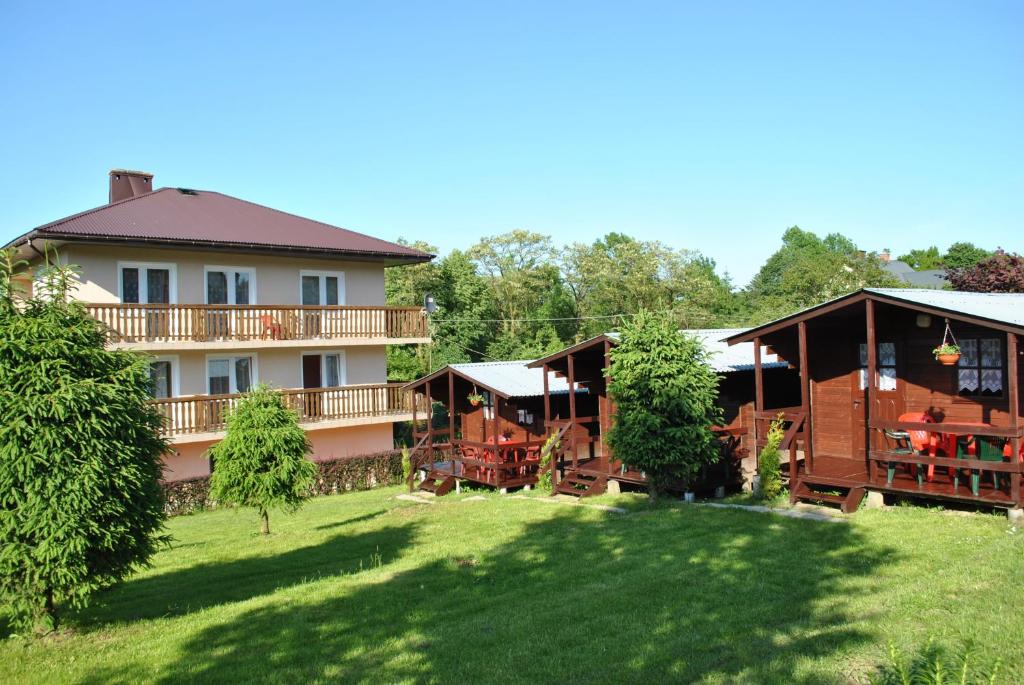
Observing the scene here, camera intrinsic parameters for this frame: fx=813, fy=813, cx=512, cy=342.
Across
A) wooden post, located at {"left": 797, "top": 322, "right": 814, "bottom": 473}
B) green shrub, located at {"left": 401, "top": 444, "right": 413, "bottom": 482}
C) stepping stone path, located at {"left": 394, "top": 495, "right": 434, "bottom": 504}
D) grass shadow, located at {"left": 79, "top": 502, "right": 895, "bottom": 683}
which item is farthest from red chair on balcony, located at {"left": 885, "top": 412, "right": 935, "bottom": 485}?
green shrub, located at {"left": 401, "top": 444, "right": 413, "bottom": 482}

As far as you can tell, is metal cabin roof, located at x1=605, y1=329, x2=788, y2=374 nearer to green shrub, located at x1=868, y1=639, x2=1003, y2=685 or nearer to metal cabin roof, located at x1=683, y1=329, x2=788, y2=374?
metal cabin roof, located at x1=683, y1=329, x2=788, y2=374

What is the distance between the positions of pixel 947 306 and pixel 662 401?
5.02 meters

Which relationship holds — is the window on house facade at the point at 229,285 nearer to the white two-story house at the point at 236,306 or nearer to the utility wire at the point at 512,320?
the white two-story house at the point at 236,306

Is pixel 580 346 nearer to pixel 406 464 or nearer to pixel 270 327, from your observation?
pixel 406 464

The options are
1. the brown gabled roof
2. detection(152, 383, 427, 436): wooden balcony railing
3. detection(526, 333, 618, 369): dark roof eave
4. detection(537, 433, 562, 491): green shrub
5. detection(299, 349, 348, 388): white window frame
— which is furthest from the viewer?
detection(299, 349, 348, 388): white window frame

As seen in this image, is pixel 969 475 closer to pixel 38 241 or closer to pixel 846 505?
pixel 846 505

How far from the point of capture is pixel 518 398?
23062 mm

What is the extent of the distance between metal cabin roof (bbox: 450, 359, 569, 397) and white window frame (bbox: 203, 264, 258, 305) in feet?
24.8

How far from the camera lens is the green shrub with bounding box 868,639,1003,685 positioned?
5.35 metres

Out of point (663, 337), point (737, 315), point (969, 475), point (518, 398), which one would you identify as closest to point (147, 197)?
point (518, 398)

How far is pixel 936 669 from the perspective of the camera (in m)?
5.28

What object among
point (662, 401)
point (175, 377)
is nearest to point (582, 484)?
point (662, 401)

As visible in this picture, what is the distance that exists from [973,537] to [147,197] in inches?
998

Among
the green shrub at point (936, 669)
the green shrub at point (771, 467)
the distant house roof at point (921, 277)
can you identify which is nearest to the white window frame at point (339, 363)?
the green shrub at point (771, 467)
